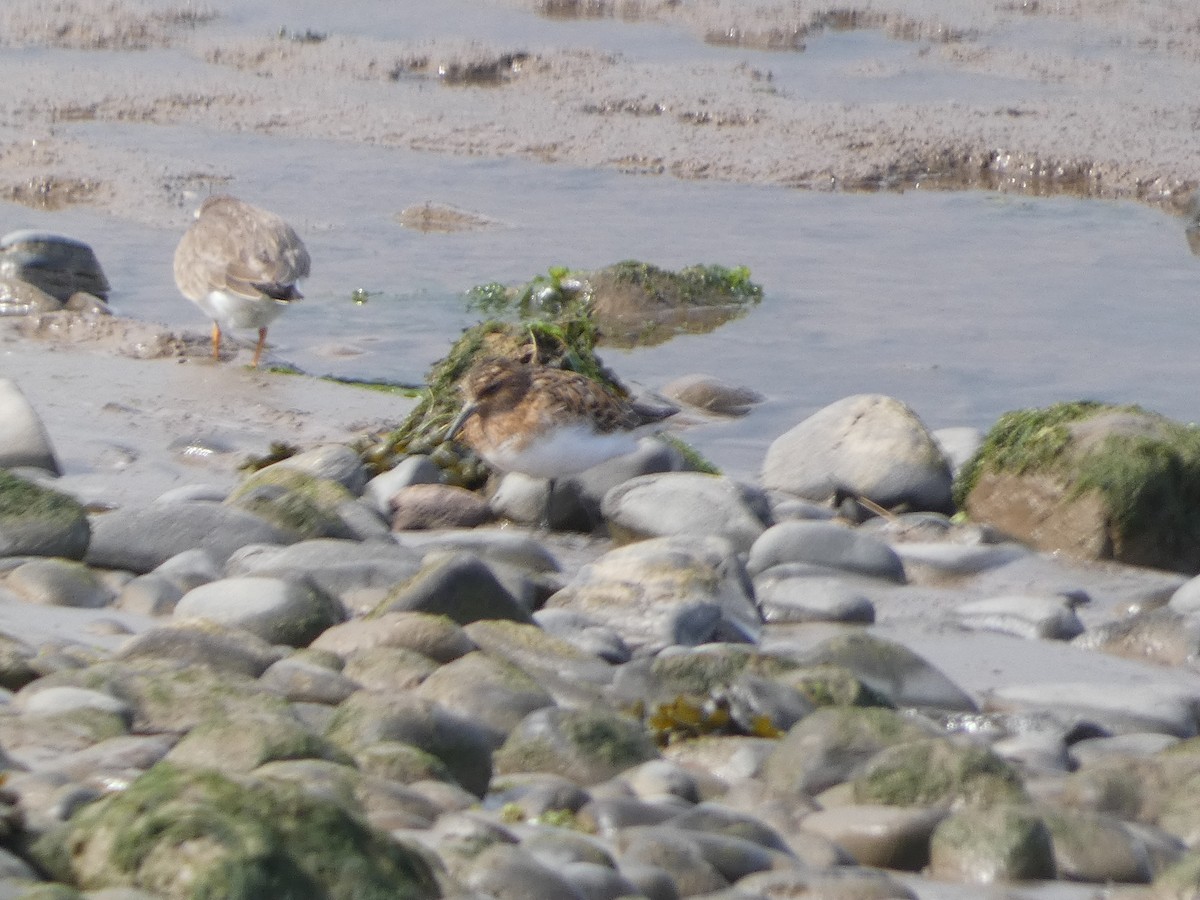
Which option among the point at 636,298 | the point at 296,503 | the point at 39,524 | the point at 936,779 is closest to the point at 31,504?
the point at 39,524

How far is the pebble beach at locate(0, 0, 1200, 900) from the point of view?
10.1ft

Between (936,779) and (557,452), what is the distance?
2.56 meters

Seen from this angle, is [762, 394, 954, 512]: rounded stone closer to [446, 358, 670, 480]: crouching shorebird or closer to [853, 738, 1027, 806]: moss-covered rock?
[446, 358, 670, 480]: crouching shorebird

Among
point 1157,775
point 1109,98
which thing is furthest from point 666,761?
point 1109,98

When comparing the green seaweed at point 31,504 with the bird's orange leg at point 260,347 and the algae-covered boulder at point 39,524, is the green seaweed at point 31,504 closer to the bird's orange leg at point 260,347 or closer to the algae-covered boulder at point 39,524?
the algae-covered boulder at point 39,524

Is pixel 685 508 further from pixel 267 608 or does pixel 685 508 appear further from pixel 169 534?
pixel 267 608

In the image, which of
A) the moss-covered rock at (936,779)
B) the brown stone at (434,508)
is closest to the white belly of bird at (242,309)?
the brown stone at (434,508)

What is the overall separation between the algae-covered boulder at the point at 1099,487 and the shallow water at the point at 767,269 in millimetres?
1299

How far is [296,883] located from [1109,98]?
13.5m

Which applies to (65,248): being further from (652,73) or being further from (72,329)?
(652,73)

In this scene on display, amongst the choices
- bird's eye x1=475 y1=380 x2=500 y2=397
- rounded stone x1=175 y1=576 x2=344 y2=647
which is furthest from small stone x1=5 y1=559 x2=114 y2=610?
bird's eye x1=475 y1=380 x2=500 y2=397

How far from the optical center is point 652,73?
15.8 metres

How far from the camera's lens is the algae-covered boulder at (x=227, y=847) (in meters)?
2.62

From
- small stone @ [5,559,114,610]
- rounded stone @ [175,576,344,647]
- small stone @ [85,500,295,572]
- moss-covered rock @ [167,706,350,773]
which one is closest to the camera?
moss-covered rock @ [167,706,350,773]
